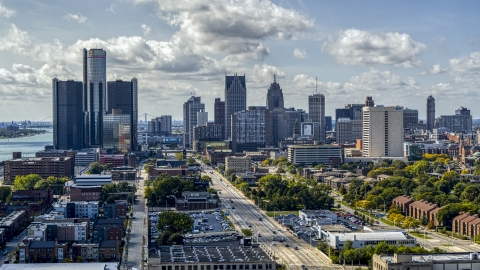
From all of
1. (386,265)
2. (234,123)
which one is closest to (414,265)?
(386,265)

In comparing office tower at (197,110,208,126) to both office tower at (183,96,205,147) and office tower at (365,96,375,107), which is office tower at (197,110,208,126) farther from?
office tower at (365,96,375,107)

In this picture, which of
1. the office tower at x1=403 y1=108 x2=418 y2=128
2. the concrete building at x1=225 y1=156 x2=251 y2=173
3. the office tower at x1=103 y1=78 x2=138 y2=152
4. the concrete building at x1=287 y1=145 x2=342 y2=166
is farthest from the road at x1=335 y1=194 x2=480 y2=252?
the office tower at x1=403 y1=108 x2=418 y2=128

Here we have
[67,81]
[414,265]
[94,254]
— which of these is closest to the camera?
[414,265]

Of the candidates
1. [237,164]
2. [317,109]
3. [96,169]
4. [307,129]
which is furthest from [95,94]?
[317,109]

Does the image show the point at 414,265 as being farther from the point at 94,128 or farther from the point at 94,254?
the point at 94,128

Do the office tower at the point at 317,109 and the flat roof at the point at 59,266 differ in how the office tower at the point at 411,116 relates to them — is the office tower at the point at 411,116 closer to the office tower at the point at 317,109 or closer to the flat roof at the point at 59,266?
the office tower at the point at 317,109

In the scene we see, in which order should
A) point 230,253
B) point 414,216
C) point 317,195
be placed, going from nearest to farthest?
1. point 230,253
2. point 414,216
3. point 317,195
